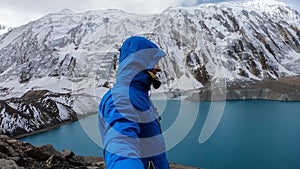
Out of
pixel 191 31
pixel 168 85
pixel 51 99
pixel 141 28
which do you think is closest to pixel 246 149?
pixel 51 99

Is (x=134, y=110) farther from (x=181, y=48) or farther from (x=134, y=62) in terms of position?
(x=181, y=48)

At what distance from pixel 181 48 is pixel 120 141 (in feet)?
425

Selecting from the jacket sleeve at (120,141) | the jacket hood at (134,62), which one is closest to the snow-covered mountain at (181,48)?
the jacket hood at (134,62)

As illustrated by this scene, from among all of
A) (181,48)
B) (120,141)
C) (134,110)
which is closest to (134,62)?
(134,110)

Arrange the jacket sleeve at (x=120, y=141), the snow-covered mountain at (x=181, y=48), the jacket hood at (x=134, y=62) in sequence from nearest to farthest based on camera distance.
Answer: the jacket sleeve at (x=120, y=141) → the jacket hood at (x=134, y=62) → the snow-covered mountain at (x=181, y=48)

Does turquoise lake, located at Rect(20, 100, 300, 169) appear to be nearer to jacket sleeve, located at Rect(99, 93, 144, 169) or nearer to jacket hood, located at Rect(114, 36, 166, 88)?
jacket hood, located at Rect(114, 36, 166, 88)

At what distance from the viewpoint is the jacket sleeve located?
125 centimetres

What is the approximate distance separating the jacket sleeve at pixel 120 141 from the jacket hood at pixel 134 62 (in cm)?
24

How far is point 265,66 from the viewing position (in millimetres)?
106938

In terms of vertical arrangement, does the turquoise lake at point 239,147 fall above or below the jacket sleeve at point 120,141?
below

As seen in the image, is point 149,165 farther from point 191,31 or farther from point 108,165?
point 191,31

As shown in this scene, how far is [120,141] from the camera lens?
1.37 metres

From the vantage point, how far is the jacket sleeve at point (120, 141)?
1245 mm

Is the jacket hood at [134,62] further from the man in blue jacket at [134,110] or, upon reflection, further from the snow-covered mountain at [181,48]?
the snow-covered mountain at [181,48]
